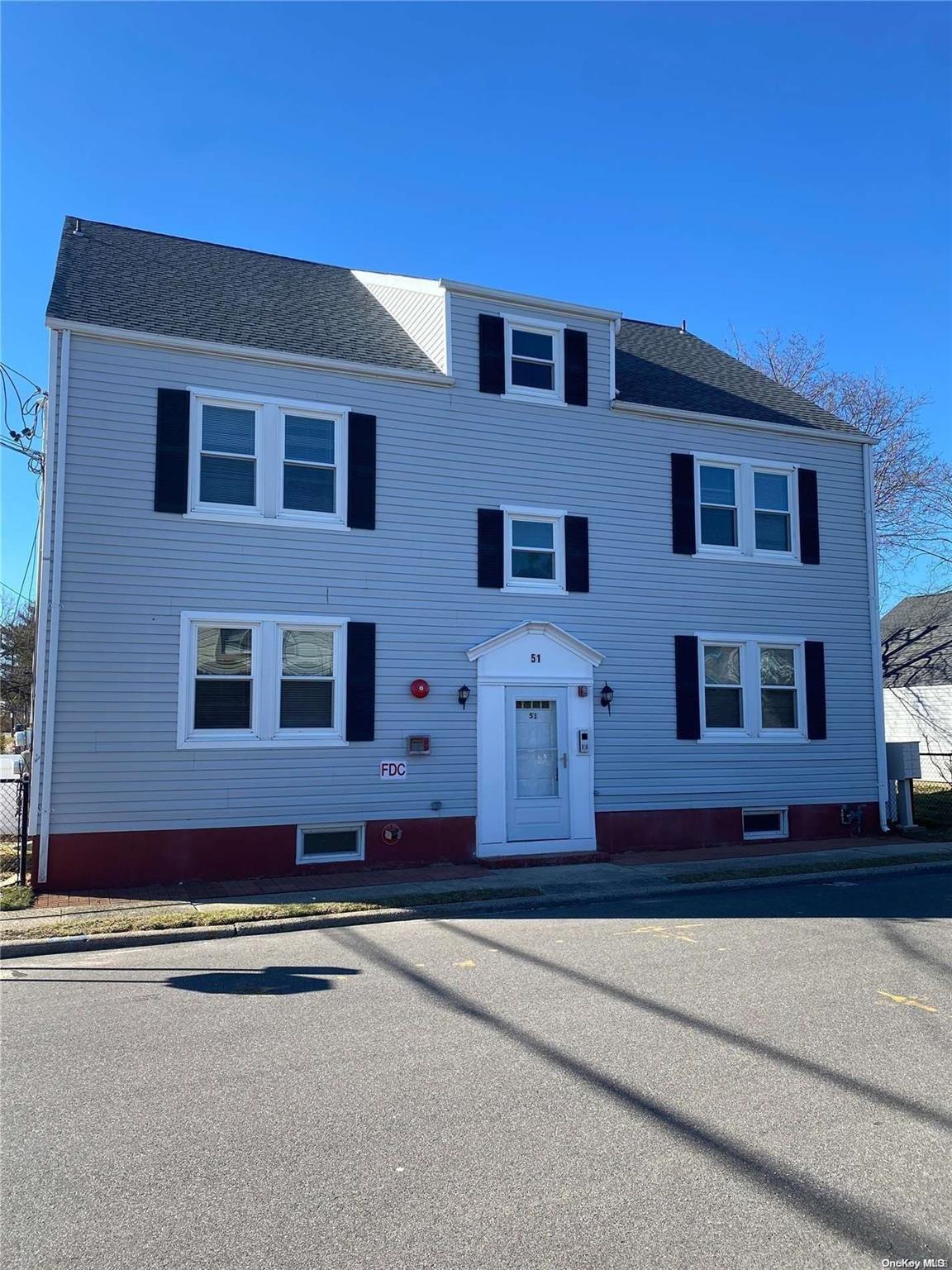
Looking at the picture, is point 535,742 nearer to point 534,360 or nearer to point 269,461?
point 269,461

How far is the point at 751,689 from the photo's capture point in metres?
15.8

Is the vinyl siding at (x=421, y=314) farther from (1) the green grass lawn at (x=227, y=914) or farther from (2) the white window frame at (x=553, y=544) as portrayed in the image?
(1) the green grass lawn at (x=227, y=914)

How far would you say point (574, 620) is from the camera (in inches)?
571

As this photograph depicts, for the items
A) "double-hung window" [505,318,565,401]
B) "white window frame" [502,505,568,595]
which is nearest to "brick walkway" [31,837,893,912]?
"white window frame" [502,505,568,595]

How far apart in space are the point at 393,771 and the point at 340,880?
68.5 inches

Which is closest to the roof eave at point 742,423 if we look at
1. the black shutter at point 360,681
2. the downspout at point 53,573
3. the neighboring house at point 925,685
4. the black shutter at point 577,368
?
the black shutter at point 577,368

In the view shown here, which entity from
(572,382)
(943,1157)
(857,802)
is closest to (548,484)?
(572,382)

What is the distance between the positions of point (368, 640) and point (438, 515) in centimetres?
212

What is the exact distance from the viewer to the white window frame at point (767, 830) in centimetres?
1568

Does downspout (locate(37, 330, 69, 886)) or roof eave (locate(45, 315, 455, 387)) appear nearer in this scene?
downspout (locate(37, 330, 69, 886))

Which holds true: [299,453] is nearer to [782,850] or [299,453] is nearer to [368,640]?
[368,640]

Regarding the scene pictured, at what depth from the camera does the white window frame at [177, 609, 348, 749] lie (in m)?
12.1

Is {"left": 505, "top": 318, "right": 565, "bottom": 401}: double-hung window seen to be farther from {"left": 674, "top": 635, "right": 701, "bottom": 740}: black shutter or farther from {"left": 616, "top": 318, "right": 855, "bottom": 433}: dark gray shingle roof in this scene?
{"left": 674, "top": 635, "right": 701, "bottom": 740}: black shutter

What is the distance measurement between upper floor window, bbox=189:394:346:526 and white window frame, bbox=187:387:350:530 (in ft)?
0.04
